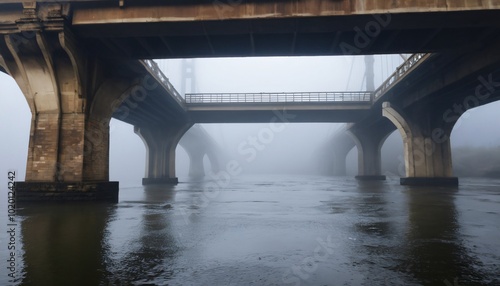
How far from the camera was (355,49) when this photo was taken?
711 inches

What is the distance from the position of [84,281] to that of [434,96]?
3008 cm

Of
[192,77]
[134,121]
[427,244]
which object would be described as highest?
[192,77]

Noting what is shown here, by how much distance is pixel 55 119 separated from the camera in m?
16.9

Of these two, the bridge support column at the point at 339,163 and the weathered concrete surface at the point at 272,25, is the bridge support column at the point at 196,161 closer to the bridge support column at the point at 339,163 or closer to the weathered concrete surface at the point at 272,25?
the bridge support column at the point at 339,163

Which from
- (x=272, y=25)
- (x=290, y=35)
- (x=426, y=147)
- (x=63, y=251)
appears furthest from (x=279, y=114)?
(x=63, y=251)

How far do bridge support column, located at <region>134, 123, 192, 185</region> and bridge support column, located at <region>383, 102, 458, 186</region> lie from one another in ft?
83.2

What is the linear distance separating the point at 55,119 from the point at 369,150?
46.8m

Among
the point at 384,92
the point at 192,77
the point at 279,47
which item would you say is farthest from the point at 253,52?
the point at 192,77

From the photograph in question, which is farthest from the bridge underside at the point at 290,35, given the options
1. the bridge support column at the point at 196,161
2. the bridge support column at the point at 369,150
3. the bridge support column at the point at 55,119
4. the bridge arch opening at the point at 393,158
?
the bridge arch opening at the point at 393,158

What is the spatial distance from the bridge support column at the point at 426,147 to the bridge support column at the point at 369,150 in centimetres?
1995

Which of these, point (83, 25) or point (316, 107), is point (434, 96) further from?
point (83, 25)

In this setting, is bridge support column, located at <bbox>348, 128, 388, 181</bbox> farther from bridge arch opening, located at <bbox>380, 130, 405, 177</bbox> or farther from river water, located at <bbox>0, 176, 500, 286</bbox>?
river water, located at <bbox>0, 176, 500, 286</bbox>

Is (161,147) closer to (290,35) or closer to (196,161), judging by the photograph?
(290,35)

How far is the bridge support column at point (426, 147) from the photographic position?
31.5m
